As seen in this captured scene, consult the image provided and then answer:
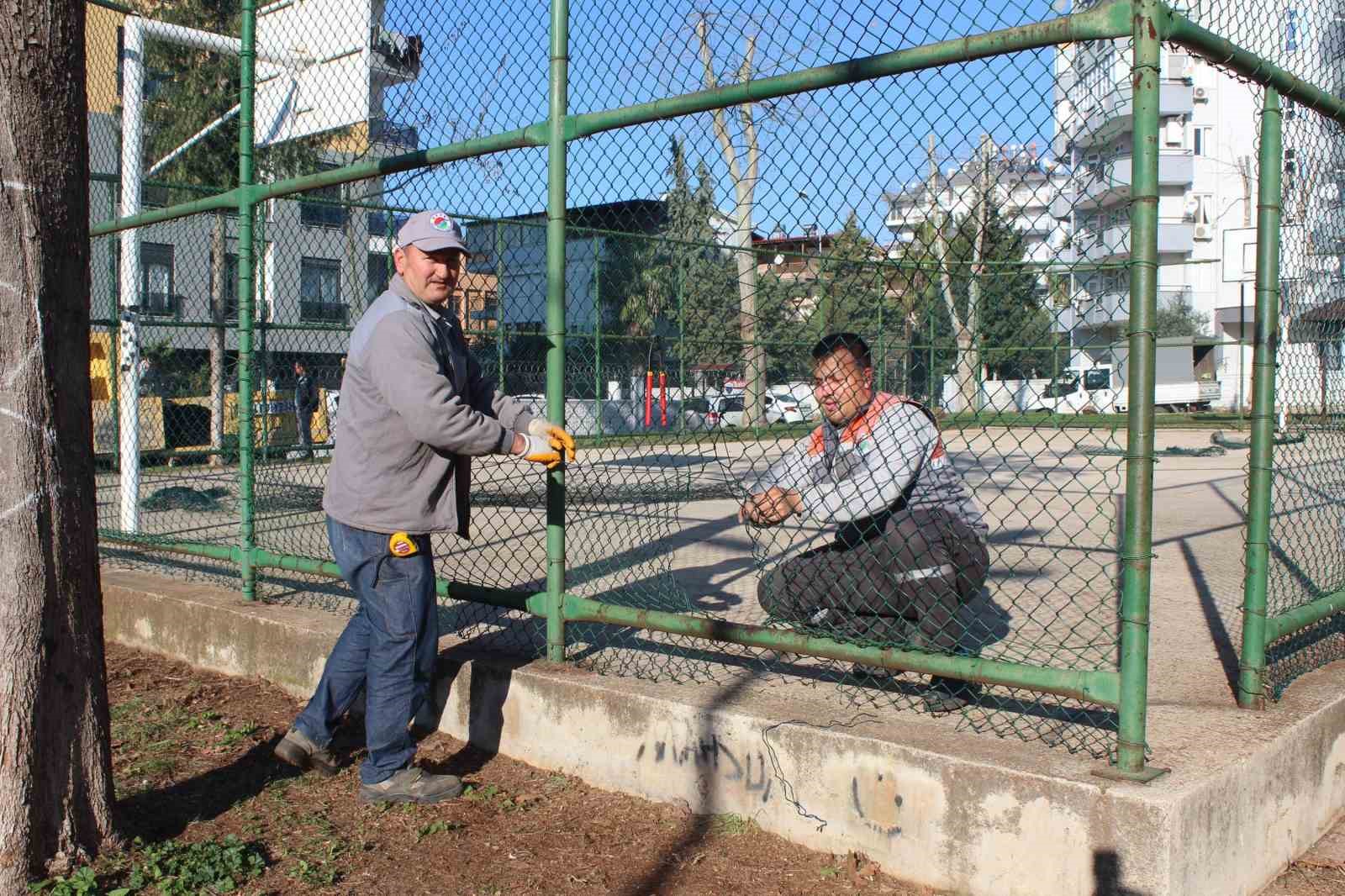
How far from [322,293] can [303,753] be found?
793cm

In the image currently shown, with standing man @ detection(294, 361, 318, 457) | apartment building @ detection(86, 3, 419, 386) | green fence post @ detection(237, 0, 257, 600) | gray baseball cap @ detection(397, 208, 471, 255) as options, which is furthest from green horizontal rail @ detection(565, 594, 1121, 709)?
standing man @ detection(294, 361, 318, 457)

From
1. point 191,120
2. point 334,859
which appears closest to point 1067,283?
point 334,859

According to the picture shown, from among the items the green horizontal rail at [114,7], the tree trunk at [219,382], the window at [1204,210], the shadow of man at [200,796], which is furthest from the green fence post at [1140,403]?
the tree trunk at [219,382]

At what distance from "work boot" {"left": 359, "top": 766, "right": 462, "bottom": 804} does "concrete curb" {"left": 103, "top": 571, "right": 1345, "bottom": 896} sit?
390 mm

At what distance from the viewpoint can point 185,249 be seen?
19.5 m

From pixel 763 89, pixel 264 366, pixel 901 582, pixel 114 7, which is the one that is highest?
pixel 114 7

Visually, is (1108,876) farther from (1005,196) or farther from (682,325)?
(682,325)

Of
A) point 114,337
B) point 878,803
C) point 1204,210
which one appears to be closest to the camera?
point 878,803

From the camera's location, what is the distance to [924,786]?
2957 mm

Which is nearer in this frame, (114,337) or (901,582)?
(901,582)

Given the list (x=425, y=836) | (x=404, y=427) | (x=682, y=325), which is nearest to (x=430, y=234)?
(x=404, y=427)

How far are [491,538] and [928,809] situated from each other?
17.7ft

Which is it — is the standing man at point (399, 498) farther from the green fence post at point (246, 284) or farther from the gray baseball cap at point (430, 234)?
the green fence post at point (246, 284)

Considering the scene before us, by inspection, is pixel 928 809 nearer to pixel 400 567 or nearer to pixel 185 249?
pixel 400 567
